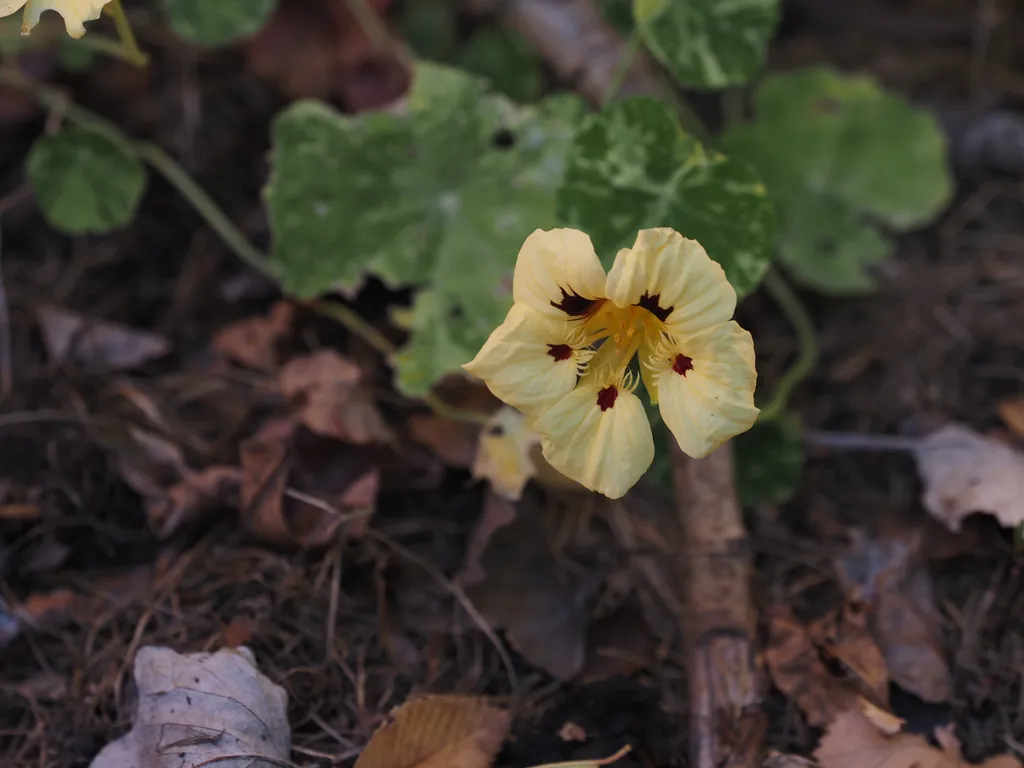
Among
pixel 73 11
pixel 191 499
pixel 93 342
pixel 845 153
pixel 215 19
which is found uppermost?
pixel 73 11

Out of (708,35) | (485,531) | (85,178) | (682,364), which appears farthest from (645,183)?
(85,178)

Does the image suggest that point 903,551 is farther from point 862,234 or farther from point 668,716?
point 862,234

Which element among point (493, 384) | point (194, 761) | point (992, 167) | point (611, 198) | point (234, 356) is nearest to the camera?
point (493, 384)

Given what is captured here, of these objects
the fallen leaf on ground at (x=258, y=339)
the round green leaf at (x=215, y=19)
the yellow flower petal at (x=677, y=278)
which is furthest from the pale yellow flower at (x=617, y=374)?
the round green leaf at (x=215, y=19)

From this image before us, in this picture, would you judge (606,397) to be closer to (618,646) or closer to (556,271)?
(556,271)

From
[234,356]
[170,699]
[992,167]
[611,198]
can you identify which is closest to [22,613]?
[170,699]

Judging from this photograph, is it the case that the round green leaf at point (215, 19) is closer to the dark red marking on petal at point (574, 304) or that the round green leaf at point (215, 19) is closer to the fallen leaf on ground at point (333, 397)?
the fallen leaf on ground at point (333, 397)
